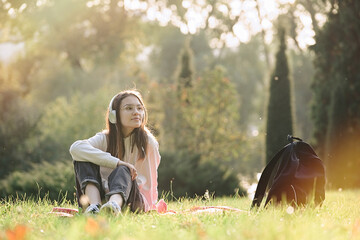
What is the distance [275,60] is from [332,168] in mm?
3408

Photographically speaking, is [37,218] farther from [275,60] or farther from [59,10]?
[59,10]

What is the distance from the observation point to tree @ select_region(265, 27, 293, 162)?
11.8 metres

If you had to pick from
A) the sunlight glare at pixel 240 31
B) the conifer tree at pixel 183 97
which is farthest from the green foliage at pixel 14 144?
the sunlight glare at pixel 240 31

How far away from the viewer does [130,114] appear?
Answer: 4.21 metres

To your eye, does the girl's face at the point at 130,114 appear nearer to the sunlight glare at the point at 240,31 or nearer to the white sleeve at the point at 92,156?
the white sleeve at the point at 92,156

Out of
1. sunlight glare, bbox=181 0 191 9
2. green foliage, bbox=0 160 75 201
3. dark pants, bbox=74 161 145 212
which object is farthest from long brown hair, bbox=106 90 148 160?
sunlight glare, bbox=181 0 191 9

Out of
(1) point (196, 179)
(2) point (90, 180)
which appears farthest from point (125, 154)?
(1) point (196, 179)

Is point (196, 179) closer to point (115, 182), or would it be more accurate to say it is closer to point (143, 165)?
point (143, 165)

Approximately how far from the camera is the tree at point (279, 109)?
11.8 m

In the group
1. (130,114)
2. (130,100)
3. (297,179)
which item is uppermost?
(130,100)

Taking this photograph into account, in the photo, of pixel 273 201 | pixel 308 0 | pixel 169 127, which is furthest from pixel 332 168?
pixel 308 0

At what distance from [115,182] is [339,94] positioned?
8346 millimetres

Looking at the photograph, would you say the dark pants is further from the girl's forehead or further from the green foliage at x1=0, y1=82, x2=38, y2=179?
the green foliage at x1=0, y1=82, x2=38, y2=179

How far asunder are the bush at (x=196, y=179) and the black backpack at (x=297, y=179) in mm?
5500
